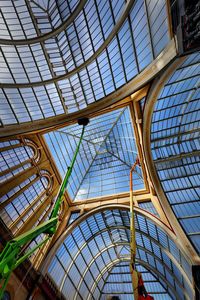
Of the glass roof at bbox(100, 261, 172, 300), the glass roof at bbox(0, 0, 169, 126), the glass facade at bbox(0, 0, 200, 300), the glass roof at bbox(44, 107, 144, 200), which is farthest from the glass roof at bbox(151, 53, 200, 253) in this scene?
the glass roof at bbox(100, 261, 172, 300)

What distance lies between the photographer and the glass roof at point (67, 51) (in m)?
15.1

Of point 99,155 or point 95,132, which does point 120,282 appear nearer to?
point 99,155

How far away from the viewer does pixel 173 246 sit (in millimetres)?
20906

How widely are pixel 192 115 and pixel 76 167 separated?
18.4 metres

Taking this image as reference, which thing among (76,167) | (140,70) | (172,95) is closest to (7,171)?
(76,167)

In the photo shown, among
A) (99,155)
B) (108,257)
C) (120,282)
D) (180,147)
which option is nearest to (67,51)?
(180,147)

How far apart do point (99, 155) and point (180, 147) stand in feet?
46.7

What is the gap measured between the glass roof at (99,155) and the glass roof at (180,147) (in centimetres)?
510

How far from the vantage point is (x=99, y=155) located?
31156 mm

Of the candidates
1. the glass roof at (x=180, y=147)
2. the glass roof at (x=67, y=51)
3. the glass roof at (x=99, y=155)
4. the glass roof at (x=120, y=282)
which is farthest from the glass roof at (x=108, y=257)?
the glass roof at (x=67, y=51)

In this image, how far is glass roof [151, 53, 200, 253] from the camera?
56.4 ft

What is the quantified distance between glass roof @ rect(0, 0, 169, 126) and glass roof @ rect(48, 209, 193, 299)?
15.5 m

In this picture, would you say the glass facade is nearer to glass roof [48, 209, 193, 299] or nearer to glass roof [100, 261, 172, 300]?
glass roof [48, 209, 193, 299]

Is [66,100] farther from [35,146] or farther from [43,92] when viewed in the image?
[35,146]
